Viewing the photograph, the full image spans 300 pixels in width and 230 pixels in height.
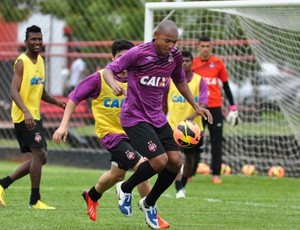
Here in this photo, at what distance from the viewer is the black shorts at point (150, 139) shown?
908 centimetres

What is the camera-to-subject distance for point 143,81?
9.20 metres

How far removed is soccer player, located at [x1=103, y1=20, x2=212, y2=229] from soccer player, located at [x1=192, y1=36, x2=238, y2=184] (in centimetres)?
608

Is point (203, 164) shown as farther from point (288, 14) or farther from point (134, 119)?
point (134, 119)

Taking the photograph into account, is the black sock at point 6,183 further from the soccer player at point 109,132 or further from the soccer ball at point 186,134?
the soccer ball at point 186,134

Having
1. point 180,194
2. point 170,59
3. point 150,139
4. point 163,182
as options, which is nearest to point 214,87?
point 180,194

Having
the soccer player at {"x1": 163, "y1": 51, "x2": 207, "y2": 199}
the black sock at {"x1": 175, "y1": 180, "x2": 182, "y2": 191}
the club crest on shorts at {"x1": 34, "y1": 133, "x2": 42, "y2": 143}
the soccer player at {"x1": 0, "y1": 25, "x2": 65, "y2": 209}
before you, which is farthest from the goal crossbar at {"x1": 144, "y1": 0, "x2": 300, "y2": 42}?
the club crest on shorts at {"x1": 34, "y1": 133, "x2": 42, "y2": 143}

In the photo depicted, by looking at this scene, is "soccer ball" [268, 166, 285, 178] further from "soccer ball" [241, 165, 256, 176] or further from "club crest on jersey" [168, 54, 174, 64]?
"club crest on jersey" [168, 54, 174, 64]

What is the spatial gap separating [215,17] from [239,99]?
1.70 metres

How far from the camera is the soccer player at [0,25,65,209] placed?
36.3ft

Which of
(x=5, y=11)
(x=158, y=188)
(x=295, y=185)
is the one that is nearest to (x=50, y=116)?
(x=5, y=11)

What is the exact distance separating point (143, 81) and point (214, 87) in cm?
660

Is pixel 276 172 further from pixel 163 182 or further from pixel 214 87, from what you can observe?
pixel 163 182

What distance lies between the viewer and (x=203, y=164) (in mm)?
17953

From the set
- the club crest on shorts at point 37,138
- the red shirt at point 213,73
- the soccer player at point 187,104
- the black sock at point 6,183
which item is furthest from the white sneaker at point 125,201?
the red shirt at point 213,73
